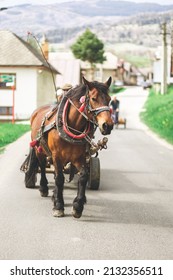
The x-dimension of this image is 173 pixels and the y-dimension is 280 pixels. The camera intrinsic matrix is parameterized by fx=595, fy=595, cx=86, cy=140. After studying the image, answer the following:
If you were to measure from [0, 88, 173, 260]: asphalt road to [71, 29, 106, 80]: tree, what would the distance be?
3002 inches

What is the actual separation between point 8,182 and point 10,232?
408cm

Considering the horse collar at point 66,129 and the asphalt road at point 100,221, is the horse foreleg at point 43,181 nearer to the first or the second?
the asphalt road at point 100,221

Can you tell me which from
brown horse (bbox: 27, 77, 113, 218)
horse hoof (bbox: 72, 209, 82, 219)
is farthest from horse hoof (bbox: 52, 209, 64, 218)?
horse hoof (bbox: 72, 209, 82, 219)

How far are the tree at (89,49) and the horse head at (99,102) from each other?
81633 mm

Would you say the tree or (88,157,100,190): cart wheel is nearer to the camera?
(88,157,100,190): cart wheel

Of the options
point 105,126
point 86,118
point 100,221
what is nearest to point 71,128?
point 86,118

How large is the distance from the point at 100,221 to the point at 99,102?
5.48 feet

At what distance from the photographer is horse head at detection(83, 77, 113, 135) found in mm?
7309

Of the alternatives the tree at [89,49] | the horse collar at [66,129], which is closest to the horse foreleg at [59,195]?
the horse collar at [66,129]

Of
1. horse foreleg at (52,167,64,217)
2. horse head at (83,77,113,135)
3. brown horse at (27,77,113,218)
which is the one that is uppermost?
horse head at (83,77,113,135)

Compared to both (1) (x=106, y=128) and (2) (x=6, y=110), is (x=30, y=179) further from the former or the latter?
(2) (x=6, y=110)

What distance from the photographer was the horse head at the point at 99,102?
7.31 m

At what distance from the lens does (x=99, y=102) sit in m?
7.46

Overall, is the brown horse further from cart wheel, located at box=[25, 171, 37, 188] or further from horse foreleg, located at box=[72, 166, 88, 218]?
cart wheel, located at box=[25, 171, 37, 188]
